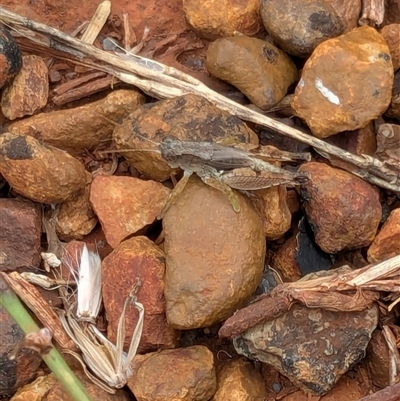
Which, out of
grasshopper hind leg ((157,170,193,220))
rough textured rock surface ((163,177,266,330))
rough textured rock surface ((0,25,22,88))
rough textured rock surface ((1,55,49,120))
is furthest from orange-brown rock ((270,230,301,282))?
rough textured rock surface ((0,25,22,88))

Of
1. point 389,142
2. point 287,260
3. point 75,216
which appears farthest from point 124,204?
point 389,142

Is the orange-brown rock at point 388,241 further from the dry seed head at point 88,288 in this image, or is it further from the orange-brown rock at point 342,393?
the dry seed head at point 88,288

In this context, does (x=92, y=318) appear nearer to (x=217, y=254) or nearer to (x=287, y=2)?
(x=217, y=254)

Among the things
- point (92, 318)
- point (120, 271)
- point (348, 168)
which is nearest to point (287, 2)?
point (348, 168)

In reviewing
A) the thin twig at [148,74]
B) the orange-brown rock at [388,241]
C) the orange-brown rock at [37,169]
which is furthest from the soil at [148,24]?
the orange-brown rock at [388,241]

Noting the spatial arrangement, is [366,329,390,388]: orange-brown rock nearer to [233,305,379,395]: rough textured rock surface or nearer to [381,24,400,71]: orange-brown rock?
[233,305,379,395]: rough textured rock surface
